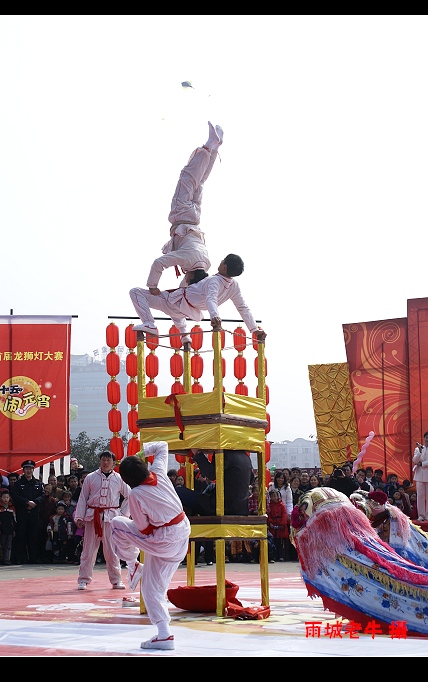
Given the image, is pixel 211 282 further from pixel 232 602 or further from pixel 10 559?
pixel 10 559

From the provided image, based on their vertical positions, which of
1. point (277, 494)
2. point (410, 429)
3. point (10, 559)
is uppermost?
point (410, 429)

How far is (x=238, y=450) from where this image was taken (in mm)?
7465

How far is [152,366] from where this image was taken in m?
14.8

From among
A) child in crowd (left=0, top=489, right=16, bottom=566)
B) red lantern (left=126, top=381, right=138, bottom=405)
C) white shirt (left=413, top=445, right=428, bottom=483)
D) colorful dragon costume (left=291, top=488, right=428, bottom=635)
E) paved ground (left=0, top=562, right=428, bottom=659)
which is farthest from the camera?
red lantern (left=126, top=381, right=138, bottom=405)

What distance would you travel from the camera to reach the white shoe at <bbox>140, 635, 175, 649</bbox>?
5.29 meters

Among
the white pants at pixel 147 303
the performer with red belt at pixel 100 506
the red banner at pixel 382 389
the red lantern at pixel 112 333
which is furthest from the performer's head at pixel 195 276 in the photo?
the red banner at pixel 382 389

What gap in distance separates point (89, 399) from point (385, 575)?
355 feet

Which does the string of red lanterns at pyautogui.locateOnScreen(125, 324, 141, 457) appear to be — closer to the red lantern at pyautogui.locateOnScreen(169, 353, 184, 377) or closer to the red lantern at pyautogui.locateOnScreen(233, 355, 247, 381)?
the red lantern at pyautogui.locateOnScreen(169, 353, 184, 377)

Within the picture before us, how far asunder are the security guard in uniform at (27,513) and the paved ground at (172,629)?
3.45 meters

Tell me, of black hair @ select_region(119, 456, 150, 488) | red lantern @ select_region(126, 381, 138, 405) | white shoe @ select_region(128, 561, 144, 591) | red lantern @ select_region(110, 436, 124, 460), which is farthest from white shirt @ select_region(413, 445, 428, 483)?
black hair @ select_region(119, 456, 150, 488)

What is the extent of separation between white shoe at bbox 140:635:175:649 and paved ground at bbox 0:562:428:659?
4 cm

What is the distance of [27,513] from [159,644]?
8.53m

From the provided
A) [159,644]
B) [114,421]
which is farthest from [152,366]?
[159,644]

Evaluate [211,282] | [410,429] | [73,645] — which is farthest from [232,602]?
[410,429]
